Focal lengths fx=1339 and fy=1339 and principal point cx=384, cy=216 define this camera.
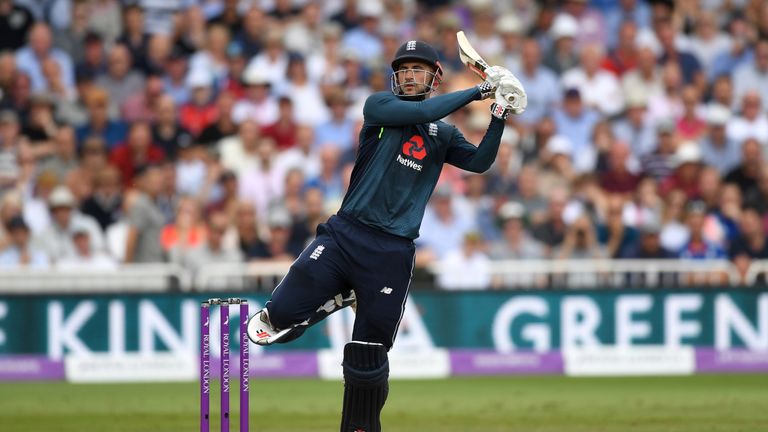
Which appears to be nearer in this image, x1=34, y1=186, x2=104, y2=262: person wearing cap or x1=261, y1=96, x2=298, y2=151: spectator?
x1=34, y1=186, x2=104, y2=262: person wearing cap

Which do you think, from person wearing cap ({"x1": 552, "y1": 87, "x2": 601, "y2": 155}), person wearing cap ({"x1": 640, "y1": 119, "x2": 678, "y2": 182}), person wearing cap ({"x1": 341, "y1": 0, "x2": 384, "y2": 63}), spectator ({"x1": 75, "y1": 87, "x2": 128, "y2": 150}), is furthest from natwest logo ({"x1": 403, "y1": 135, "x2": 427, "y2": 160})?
person wearing cap ({"x1": 341, "y1": 0, "x2": 384, "y2": 63})

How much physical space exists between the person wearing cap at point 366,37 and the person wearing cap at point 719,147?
11.4 feet

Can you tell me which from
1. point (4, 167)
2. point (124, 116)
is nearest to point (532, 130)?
point (124, 116)

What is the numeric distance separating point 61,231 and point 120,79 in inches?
87.6

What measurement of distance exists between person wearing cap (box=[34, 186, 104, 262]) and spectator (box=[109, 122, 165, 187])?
869 mm

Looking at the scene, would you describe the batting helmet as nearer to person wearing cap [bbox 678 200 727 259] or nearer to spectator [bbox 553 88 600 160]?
person wearing cap [bbox 678 200 727 259]

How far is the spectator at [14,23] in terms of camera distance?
45.2 feet

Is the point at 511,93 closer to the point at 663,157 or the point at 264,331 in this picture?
the point at 264,331

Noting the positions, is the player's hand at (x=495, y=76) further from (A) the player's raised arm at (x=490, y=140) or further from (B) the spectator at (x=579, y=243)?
(B) the spectator at (x=579, y=243)

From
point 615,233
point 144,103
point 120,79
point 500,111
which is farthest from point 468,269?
point 500,111

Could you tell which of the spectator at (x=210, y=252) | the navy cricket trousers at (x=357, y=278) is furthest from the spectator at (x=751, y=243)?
the navy cricket trousers at (x=357, y=278)

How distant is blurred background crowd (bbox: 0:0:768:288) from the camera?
39.5 ft

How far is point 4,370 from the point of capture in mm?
11359

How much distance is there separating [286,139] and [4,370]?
3.52 metres
